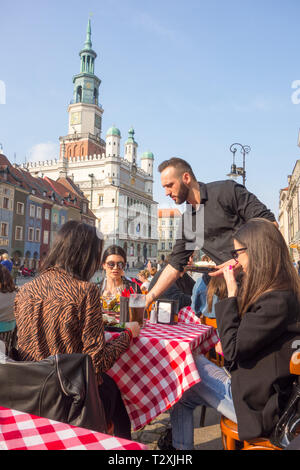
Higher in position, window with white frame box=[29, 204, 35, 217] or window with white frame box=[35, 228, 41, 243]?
window with white frame box=[29, 204, 35, 217]

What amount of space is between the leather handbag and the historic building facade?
217 feet

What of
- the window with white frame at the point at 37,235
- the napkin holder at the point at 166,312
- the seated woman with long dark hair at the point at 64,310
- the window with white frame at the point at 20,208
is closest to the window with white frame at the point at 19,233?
the window with white frame at the point at 20,208

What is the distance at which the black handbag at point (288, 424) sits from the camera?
67.8 inches

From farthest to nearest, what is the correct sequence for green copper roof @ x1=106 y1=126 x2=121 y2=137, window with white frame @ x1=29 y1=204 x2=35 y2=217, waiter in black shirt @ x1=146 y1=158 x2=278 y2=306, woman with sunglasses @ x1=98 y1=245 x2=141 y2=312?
1. green copper roof @ x1=106 y1=126 x2=121 y2=137
2. window with white frame @ x1=29 y1=204 x2=35 y2=217
3. woman with sunglasses @ x1=98 y1=245 x2=141 y2=312
4. waiter in black shirt @ x1=146 y1=158 x2=278 y2=306

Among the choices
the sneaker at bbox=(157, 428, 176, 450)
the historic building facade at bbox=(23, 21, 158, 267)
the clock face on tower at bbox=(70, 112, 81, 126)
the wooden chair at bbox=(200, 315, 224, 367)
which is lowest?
the sneaker at bbox=(157, 428, 176, 450)

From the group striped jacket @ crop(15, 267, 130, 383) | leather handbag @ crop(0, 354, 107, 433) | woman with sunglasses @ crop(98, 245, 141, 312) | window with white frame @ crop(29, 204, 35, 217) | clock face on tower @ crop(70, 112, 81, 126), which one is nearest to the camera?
leather handbag @ crop(0, 354, 107, 433)

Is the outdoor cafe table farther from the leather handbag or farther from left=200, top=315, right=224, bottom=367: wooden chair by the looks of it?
the leather handbag

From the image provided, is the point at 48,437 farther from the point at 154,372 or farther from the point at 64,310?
the point at 154,372

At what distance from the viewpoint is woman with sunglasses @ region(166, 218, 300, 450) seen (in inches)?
69.6

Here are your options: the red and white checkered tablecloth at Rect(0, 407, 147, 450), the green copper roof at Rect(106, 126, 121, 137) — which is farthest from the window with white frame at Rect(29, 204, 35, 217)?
the red and white checkered tablecloth at Rect(0, 407, 147, 450)

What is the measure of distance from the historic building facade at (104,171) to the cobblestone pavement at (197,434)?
6435 centimetres

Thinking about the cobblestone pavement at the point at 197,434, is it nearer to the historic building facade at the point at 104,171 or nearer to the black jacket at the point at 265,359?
the black jacket at the point at 265,359

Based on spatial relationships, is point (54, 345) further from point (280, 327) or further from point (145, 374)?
point (280, 327)

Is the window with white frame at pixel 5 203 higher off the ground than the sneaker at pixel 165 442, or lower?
higher
